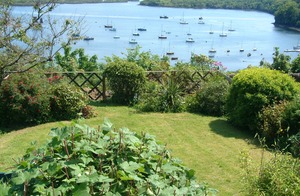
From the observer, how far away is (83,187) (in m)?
2.28

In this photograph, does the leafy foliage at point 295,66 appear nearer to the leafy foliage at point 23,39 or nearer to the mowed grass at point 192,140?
the mowed grass at point 192,140

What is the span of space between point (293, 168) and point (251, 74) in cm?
562

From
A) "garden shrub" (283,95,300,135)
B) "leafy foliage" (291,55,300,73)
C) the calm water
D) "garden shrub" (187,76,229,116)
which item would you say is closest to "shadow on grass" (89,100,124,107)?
"garden shrub" (187,76,229,116)

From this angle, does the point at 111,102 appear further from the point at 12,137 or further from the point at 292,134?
the point at 292,134

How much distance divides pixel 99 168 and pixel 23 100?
24.8 feet

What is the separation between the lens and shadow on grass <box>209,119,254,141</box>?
9578 millimetres

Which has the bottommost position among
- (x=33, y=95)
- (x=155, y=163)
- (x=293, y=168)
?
(x=33, y=95)

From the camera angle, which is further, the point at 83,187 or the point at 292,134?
the point at 292,134

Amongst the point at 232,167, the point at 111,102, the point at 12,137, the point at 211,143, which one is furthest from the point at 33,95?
the point at 232,167

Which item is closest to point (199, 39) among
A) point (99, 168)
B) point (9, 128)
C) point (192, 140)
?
point (192, 140)

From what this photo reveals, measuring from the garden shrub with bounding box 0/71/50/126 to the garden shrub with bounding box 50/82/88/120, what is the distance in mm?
296

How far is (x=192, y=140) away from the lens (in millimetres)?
9086

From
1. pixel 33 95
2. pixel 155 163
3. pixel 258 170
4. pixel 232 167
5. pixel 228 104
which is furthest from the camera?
pixel 228 104

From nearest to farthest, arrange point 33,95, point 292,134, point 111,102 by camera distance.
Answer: point 292,134, point 33,95, point 111,102
